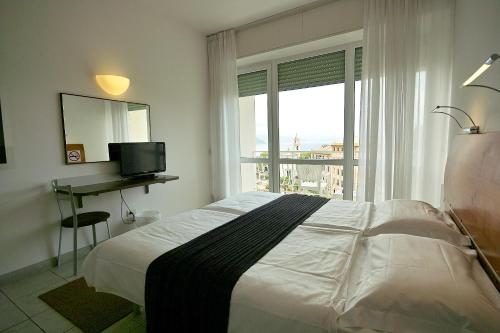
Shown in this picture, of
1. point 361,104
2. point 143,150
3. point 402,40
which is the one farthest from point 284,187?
point 402,40

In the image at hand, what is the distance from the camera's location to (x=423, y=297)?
0.87m

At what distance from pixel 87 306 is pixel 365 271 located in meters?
2.03

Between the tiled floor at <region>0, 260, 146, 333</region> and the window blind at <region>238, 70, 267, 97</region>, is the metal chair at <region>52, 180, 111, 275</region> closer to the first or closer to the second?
the tiled floor at <region>0, 260, 146, 333</region>

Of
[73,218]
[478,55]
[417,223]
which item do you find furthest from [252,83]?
[417,223]

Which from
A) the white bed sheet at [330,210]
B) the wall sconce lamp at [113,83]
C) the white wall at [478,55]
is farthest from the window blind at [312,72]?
the wall sconce lamp at [113,83]

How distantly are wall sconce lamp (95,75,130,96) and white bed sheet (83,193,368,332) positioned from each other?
180cm

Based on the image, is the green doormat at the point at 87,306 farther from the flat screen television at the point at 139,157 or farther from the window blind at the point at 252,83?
the window blind at the point at 252,83

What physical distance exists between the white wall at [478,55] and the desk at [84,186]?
2.96 metres

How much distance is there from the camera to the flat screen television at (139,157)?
2905 millimetres

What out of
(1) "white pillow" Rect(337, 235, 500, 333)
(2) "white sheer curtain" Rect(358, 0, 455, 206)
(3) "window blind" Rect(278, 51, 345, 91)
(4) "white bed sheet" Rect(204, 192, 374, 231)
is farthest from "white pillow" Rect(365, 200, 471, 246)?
(3) "window blind" Rect(278, 51, 345, 91)

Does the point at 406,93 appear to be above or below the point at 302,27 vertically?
below

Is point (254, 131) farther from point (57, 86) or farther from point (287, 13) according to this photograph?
point (57, 86)

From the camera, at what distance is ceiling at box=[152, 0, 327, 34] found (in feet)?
10.3

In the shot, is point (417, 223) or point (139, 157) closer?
point (417, 223)
